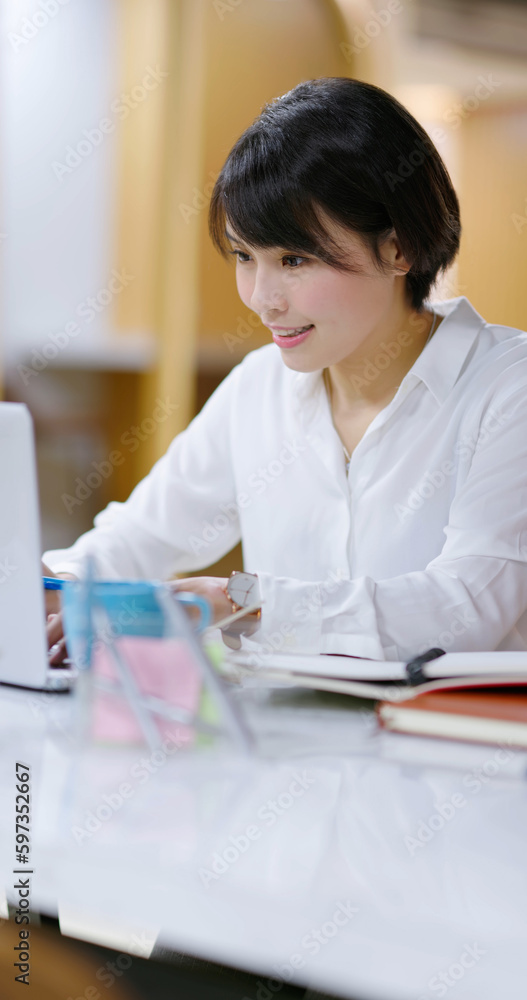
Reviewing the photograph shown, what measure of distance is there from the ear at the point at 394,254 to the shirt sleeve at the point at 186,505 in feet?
1.40

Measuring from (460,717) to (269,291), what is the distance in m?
0.76

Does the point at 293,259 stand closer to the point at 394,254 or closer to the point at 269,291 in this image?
the point at 269,291

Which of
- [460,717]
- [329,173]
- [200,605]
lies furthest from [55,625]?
[329,173]

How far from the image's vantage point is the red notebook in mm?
829

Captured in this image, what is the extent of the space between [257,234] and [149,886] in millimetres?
984

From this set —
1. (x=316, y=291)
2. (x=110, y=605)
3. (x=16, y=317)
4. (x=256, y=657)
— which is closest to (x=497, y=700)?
(x=256, y=657)

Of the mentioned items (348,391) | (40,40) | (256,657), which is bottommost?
(256,657)

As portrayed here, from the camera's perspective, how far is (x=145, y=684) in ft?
2.77

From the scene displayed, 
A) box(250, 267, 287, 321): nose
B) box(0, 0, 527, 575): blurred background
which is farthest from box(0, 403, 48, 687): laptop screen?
box(0, 0, 527, 575): blurred background

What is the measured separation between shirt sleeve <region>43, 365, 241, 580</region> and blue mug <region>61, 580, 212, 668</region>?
0.86 metres

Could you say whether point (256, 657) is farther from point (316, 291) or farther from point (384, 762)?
point (316, 291)

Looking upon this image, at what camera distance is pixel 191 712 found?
2.72 feet

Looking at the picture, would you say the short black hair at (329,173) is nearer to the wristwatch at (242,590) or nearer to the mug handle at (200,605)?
the wristwatch at (242,590)

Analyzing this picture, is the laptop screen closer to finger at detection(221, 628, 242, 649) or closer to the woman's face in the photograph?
finger at detection(221, 628, 242, 649)
